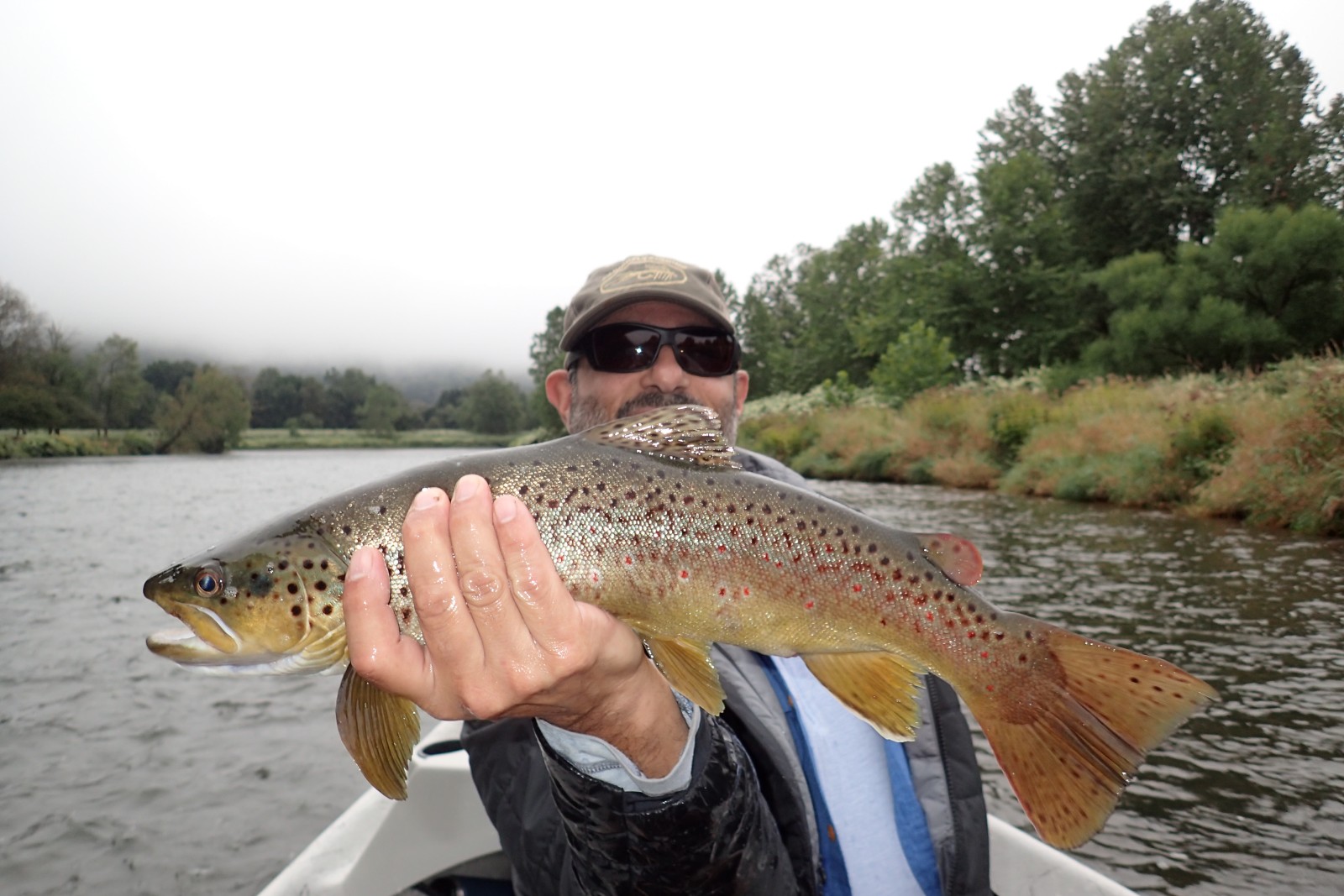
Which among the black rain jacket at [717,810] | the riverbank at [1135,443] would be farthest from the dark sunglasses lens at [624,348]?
the riverbank at [1135,443]

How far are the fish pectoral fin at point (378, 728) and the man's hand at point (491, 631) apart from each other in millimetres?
100

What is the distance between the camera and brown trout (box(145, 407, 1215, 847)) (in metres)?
1.99

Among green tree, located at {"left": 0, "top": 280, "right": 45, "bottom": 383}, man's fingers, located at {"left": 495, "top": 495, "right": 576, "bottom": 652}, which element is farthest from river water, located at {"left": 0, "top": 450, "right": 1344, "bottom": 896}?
green tree, located at {"left": 0, "top": 280, "right": 45, "bottom": 383}

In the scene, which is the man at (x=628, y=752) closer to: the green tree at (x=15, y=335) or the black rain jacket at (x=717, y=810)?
the black rain jacket at (x=717, y=810)

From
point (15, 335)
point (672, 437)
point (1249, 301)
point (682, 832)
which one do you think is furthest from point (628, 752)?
point (15, 335)

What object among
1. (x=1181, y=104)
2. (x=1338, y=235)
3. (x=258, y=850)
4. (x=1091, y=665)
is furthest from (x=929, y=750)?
(x=1181, y=104)

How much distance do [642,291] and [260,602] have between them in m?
2.27

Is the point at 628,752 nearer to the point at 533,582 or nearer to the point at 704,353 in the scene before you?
the point at 533,582

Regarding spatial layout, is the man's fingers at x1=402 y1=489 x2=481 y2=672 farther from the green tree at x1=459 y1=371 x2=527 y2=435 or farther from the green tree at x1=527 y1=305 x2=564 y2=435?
the green tree at x1=459 y1=371 x2=527 y2=435

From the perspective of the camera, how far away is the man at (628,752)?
6.12 ft

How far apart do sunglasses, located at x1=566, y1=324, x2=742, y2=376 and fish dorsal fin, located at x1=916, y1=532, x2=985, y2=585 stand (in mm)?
1910

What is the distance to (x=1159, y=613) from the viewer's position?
339 inches

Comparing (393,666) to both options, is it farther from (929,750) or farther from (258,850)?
(258,850)

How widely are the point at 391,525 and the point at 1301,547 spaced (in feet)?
41.4
